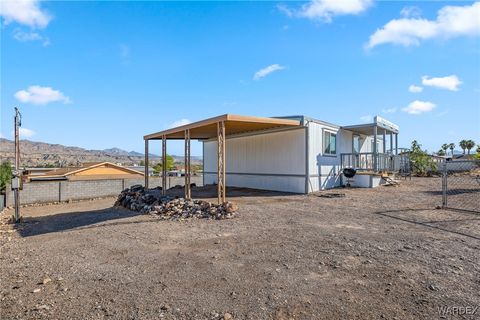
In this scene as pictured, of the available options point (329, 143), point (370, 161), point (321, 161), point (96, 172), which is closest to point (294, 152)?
point (321, 161)

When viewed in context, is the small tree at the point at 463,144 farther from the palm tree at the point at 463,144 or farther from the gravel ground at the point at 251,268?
the gravel ground at the point at 251,268

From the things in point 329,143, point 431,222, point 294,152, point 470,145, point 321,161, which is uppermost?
point 470,145

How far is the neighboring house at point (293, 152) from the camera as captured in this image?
12.2 metres

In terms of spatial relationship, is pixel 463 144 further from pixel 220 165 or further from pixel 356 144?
pixel 220 165

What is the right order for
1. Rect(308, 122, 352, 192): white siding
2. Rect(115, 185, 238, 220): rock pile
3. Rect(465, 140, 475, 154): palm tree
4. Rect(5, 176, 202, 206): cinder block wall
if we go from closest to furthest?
Rect(115, 185, 238, 220): rock pile, Rect(308, 122, 352, 192): white siding, Rect(5, 176, 202, 206): cinder block wall, Rect(465, 140, 475, 154): palm tree

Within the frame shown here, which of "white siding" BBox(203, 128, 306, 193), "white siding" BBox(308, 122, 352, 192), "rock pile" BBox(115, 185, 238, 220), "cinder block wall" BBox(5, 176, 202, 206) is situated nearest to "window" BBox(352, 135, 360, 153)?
"white siding" BBox(308, 122, 352, 192)

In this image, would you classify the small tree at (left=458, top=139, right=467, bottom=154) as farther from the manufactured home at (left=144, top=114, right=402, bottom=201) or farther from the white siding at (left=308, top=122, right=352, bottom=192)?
the white siding at (left=308, top=122, right=352, bottom=192)

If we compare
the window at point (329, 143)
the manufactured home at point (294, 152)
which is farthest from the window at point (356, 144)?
the window at point (329, 143)

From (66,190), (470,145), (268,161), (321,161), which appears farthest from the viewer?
(470,145)

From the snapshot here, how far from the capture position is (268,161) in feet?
45.6

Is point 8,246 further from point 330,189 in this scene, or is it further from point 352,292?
point 330,189

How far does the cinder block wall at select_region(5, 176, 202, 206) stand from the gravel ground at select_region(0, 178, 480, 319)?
874 centimetres

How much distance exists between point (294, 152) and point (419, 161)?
13.4 meters

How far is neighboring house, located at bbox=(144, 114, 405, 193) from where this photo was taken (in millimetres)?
12211
